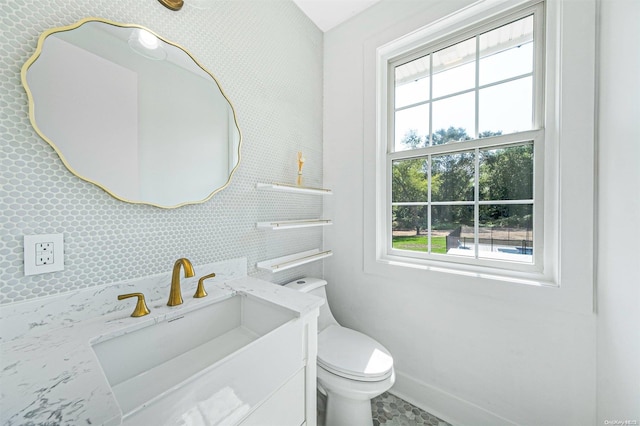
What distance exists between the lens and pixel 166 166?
97cm

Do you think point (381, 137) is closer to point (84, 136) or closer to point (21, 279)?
point (84, 136)

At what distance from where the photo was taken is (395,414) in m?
1.34

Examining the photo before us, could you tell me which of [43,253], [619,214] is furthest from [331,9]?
[43,253]

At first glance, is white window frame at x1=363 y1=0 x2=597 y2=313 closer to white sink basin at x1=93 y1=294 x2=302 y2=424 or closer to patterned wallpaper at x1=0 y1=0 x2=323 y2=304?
patterned wallpaper at x1=0 y1=0 x2=323 y2=304

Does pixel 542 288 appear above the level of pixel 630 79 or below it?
below

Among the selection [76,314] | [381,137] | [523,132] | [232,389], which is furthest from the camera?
[381,137]

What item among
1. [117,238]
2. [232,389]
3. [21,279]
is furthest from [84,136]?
[232,389]

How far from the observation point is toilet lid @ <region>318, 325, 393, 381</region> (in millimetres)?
1078

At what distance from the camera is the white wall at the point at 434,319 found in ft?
3.51

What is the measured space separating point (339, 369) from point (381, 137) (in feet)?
4.84

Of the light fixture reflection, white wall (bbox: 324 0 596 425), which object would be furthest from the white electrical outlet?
white wall (bbox: 324 0 596 425)

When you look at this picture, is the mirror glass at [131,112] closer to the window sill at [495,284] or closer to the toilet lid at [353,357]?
the toilet lid at [353,357]

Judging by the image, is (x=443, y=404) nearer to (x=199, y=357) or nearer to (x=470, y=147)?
(x=199, y=357)

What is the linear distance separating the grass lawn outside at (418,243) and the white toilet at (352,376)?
0.67 metres
